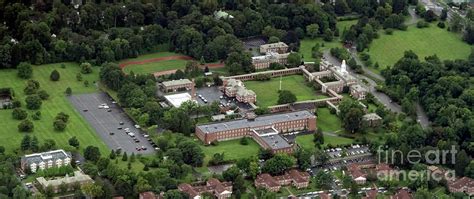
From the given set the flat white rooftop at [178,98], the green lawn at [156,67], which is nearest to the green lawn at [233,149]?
the flat white rooftop at [178,98]

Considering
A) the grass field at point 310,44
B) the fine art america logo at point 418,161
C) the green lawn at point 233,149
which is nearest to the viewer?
the fine art america logo at point 418,161

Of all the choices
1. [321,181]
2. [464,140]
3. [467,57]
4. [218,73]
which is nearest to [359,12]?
[467,57]

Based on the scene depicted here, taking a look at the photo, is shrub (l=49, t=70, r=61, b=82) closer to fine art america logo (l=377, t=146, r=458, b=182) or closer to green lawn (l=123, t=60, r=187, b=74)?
green lawn (l=123, t=60, r=187, b=74)

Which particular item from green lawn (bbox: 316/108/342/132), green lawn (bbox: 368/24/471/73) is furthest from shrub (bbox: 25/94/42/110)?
green lawn (bbox: 368/24/471/73)

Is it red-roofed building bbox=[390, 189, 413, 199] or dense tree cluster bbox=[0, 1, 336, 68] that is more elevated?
dense tree cluster bbox=[0, 1, 336, 68]

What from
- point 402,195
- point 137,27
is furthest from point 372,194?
point 137,27

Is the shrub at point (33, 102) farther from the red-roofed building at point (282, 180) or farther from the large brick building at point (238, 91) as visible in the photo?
the red-roofed building at point (282, 180)
